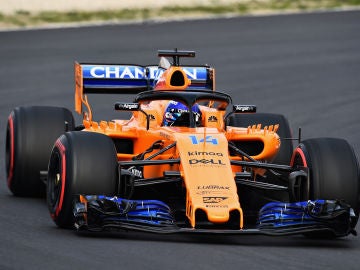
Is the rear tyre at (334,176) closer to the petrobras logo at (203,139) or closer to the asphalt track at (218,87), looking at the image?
the asphalt track at (218,87)

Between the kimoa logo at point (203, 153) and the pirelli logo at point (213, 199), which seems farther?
the kimoa logo at point (203, 153)

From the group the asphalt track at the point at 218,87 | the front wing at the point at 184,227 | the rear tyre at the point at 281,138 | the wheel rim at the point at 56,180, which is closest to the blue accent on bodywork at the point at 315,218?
the front wing at the point at 184,227

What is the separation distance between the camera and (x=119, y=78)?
48.6 feet

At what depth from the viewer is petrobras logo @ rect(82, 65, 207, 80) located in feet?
48.1

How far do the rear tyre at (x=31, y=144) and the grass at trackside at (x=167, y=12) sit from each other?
17474 mm

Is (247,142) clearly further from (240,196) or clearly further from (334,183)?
(334,183)

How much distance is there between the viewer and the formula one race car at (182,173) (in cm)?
1064

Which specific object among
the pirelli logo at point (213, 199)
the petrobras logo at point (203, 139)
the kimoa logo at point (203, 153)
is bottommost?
the pirelli logo at point (213, 199)

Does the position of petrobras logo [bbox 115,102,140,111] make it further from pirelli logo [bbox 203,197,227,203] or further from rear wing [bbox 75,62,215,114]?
rear wing [bbox 75,62,215,114]

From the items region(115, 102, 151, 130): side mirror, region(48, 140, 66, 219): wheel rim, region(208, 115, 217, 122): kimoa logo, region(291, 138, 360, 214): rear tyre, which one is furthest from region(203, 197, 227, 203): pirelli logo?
region(208, 115, 217, 122): kimoa logo

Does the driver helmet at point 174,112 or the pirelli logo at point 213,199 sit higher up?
the driver helmet at point 174,112

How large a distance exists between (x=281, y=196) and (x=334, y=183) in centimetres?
165

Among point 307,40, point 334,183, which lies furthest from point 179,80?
point 307,40

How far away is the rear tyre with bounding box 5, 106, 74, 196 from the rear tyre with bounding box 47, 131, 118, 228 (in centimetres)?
213
